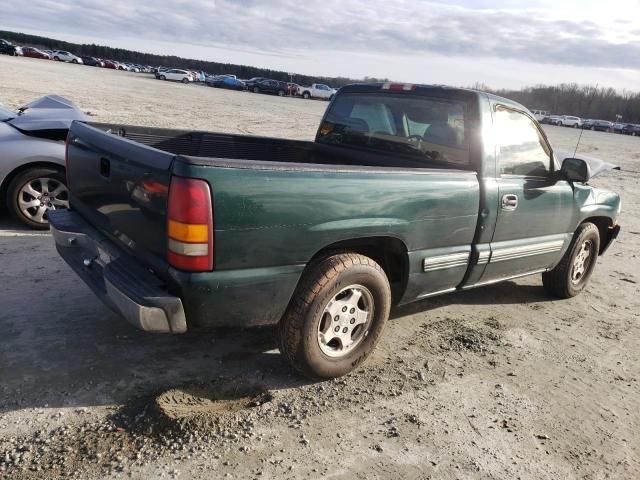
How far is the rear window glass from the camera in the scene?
4.12 meters

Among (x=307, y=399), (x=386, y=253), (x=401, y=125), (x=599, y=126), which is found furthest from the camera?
(x=599, y=126)

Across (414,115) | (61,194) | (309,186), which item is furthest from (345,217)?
(61,194)

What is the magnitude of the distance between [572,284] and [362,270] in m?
3.05

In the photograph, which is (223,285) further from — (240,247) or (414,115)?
(414,115)

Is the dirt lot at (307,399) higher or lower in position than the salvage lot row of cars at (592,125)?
lower

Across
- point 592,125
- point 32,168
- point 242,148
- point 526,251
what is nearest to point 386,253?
point 526,251

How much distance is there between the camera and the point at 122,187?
124 inches

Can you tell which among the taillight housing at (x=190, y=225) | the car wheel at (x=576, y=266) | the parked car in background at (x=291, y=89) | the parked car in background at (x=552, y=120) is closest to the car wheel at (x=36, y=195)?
the taillight housing at (x=190, y=225)

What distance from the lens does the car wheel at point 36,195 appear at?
5.75 meters

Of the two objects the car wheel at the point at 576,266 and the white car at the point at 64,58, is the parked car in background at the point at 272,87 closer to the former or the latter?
the white car at the point at 64,58

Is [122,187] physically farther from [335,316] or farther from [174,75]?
[174,75]

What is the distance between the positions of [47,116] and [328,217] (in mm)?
4676

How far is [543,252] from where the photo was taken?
4.72 m

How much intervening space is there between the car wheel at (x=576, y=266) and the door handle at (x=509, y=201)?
→ 1.33 meters
